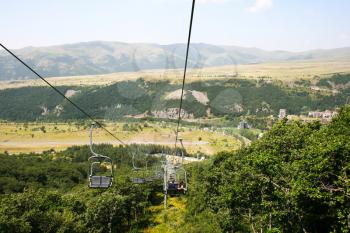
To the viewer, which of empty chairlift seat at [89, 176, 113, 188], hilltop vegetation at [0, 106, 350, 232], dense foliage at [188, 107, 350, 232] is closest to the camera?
empty chairlift seat at [89, 176, 113, 188]

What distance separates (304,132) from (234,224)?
13.2 metres

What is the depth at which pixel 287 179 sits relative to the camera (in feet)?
88.8

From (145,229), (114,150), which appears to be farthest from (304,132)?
(114,150)

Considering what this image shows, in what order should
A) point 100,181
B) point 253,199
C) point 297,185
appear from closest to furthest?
point 100,181
point 297,185
point 253,199

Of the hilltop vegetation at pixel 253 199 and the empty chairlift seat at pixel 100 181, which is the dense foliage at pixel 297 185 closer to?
the hilltop vegetation at pixel 253 199

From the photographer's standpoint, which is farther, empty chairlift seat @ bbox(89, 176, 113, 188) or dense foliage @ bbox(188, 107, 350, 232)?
dense foliage @ bbox(188, 107, 350, 232)

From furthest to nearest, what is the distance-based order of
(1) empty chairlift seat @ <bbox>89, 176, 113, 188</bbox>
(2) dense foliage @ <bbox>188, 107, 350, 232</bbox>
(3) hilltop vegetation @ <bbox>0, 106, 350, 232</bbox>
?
(3) hilltop vegetation @ <bbox>0, 106, 350, 232</bbox>, (2) dense foliage @ <bbox>188, 107, 350, 232</bbox>, (1) empty chairlift seat @ <bbox>89, 176, 113, 188</bbox>

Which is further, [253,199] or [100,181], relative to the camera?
[253,199]

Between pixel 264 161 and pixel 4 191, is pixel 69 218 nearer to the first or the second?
pixel 264 161

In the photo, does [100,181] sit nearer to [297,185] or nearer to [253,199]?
[297,185]

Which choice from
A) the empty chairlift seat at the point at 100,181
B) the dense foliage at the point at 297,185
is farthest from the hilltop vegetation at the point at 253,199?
the empty chairlift seat at the point at 100,181

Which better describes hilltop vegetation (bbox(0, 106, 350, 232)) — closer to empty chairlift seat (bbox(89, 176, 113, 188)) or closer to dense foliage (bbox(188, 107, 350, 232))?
dense foliage (bbox(188, 107, 350, 232))

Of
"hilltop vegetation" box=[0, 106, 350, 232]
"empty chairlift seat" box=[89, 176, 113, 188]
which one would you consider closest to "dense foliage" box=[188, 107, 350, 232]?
"hilltop vegetation" box=[0, 106, 350, 232]

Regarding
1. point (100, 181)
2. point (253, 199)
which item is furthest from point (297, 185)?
point (100, 181)
